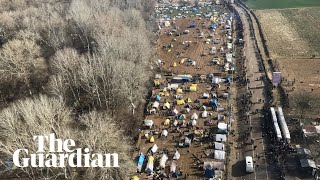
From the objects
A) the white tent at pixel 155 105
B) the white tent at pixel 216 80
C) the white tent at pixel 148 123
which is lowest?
the white tent at pixel 148 123

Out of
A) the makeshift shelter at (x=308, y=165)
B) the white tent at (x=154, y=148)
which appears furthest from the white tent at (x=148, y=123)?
the makeshift shelter at (x=308, y=165)

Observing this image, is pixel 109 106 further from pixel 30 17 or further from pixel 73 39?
pixel 30 17

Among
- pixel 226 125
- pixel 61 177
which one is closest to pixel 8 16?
pixel 61 177

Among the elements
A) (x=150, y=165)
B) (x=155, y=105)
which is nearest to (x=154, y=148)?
(x=150, y=165)

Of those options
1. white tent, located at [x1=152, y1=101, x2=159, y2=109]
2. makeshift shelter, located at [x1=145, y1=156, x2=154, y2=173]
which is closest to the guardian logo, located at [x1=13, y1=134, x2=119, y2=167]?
makeshift shelter, located at [x1=145, y1=156, x2=154, y2=173]

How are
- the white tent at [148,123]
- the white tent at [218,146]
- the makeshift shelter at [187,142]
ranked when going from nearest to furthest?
the white tent at [218,146] < the makeshift shelter at [187,142] < the white tent at [148,123]

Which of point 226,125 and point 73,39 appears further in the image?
point 73,39

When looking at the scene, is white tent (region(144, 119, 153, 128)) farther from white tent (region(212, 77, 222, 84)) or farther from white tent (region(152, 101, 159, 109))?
white tent (region(212, 77, 222, 84))

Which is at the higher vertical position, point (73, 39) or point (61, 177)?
point (73, 39)

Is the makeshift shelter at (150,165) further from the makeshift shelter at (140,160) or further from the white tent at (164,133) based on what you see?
the white tent at (164,133)
